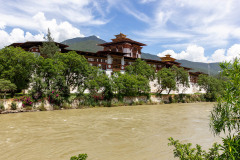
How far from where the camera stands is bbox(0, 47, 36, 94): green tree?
24.0 meters

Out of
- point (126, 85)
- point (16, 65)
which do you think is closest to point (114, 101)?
point (126, 85)

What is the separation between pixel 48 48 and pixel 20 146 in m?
28.0

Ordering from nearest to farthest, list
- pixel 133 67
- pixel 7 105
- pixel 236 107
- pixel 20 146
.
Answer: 1. pixel 236 107
2. pixel 20 146
3. pixel 7 105
4. pixel 133 67

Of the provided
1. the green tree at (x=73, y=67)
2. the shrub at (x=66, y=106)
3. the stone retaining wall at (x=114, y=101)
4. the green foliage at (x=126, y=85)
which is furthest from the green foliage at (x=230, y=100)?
the green foliage at (x=126, y=85)

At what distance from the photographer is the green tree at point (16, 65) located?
24.0 meters

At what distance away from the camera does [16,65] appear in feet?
81.6

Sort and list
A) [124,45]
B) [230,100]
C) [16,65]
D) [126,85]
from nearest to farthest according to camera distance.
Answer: [230,100] < [16,65] < [126,85] < [124,45]

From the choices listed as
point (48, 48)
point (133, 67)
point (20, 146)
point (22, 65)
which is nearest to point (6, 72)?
point (22, 65)

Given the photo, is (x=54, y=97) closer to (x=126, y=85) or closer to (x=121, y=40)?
(x=126, y=85)

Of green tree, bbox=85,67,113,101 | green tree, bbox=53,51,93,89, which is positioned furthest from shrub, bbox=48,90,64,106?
green tree, bbox=85,67,113,101

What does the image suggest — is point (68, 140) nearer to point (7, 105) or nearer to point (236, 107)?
point (236, 107)

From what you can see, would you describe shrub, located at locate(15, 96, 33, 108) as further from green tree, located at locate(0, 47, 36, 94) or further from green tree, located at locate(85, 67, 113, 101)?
green tree, located at locate(85, 67, 113, 101)

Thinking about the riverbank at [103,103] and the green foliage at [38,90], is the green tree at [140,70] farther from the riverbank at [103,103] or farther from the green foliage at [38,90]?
the green foliage at [38,90]

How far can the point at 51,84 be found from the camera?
1044 inches
